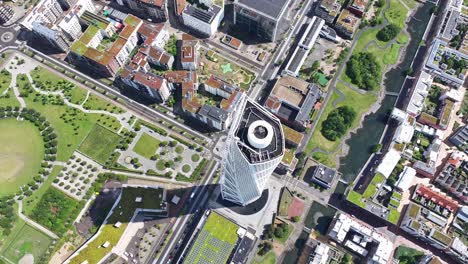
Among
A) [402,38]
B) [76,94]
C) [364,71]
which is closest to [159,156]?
[76,94]

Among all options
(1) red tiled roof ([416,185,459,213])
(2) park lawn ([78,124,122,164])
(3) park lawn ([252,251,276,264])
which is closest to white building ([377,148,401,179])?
(1) red tiled roof ([416,185,459,213])

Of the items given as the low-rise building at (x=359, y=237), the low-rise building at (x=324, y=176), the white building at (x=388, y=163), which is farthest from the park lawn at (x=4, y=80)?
the white building at (x=388, y=163)

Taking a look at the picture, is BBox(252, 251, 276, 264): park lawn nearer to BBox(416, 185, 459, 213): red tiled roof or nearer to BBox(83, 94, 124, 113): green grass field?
BBox(416, 185, 459, 213): red tiled roof

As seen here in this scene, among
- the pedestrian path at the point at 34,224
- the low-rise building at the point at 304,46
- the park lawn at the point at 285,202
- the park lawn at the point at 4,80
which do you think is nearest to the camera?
the pedestrian path at the point at 34,224

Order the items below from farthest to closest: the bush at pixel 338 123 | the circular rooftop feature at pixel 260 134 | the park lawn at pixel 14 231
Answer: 1. the bush at pixel 338 123
2. the park lawn at pixel 14 231
3. the circular rooftop feature at pixel 260 134

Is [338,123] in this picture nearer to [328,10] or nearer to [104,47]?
[328,10]

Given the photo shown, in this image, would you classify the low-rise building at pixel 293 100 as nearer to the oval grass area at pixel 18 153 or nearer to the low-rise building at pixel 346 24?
the low-rise building at pixel 346 24
